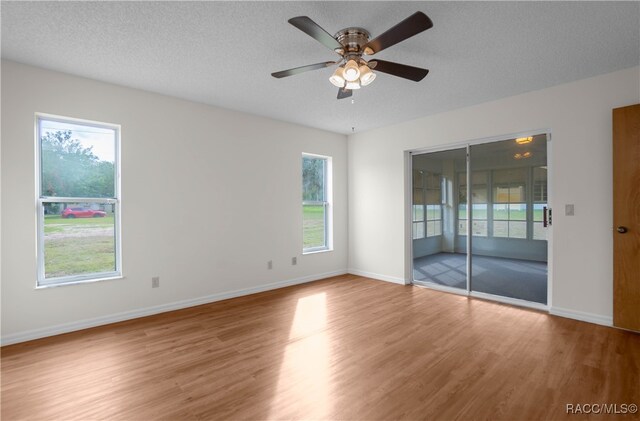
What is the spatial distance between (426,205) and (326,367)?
354 centimetres

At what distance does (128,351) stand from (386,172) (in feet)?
14.3

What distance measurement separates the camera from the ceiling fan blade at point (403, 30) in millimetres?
1781

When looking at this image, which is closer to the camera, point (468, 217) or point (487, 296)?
point (487, 296)

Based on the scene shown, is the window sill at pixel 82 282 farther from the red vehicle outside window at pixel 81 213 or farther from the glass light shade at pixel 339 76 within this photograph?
the glass light shade at pixel 339 76

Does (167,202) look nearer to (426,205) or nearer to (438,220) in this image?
(426,205)

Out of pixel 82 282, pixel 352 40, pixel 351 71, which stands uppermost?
pixel 352 40

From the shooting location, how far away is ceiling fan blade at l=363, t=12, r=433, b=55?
1.78 metres

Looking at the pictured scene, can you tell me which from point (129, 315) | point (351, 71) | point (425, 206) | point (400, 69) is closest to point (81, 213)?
point (129, 315)

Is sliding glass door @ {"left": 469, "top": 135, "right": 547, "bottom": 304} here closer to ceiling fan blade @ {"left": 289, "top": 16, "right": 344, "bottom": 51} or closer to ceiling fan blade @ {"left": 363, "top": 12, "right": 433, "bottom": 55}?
ceiling fan blade @ {"left": 363, "top": 12, "right": 433, "bottom": 55}

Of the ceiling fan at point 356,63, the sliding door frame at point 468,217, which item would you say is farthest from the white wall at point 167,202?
the ceiling fan at point 356,63

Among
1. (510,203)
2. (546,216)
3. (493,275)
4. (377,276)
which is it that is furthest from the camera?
(377,276)

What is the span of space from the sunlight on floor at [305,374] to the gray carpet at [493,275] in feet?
7.90

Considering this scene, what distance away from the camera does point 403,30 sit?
6.32 ft

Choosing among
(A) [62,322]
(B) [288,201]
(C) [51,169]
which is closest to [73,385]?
(A) [62,322]
